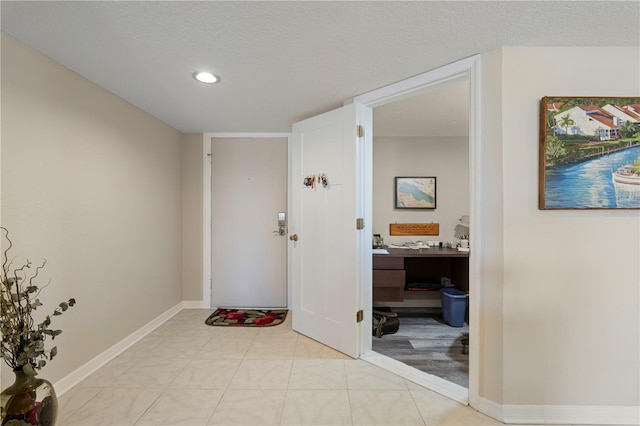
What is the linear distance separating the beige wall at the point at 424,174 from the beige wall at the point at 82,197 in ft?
8.25

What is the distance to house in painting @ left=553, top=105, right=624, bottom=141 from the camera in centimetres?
135

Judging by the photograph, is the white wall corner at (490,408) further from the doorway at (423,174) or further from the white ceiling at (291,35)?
the white ceiling at (291,35)

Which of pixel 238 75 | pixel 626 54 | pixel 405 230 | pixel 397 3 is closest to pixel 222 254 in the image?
pixel 238 75

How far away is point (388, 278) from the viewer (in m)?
2.62

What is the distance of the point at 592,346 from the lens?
4.57ft

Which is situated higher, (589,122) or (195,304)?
(589,122)

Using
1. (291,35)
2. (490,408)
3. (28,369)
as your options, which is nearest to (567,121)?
(291,35)

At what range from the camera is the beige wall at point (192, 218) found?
10.1ft

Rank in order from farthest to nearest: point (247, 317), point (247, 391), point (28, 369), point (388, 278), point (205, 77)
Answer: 1. point (247, 317)
2. point (388, 278)
3. point (205, 77)
4. point (247, 391)
5. point (28, 369)

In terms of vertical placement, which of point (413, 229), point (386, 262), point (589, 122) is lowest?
point (386, 262)

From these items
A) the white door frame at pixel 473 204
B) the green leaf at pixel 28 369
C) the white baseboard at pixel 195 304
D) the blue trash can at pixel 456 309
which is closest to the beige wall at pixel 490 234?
the white door frame at pixel 473 204

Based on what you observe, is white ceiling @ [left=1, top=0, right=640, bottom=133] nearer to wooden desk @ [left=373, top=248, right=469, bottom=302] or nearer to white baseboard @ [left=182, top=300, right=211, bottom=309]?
wooden desk @ [left=373, top=248, right=469, bottom=302]

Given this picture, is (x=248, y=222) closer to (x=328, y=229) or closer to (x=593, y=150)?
(x=328, y=229)

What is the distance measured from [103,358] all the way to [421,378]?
235 cm
